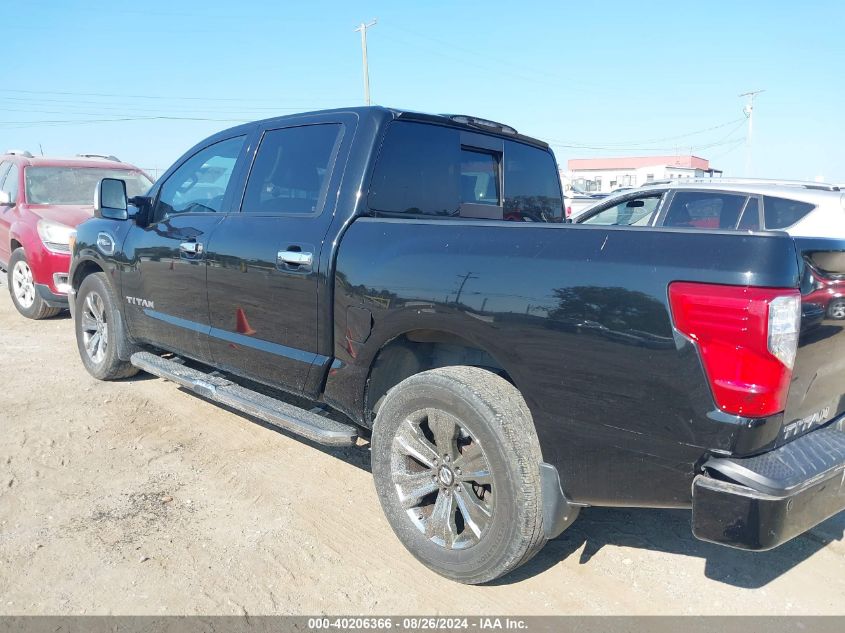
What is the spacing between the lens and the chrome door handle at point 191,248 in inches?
163

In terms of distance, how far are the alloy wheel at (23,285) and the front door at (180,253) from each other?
4057mm

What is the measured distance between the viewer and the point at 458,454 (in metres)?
2.88

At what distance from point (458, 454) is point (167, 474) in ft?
6.44

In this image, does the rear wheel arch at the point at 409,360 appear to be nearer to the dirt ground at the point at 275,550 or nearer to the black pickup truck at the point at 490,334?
the black pickup truck at the point at 490,334

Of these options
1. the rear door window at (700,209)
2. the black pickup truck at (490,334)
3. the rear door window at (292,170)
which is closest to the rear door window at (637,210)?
the rear door window at (700,209)

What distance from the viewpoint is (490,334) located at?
8.72 feet

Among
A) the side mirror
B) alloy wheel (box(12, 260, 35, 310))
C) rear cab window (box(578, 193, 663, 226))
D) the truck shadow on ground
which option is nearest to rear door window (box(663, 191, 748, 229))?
rear cab window (box(578, 193, 663, 226))

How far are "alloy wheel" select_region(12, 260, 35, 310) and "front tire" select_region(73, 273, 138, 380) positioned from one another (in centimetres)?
304

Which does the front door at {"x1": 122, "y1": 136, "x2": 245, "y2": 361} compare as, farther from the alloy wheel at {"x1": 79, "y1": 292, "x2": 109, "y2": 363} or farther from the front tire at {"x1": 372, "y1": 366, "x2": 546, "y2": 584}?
the front tire at {"x1": 372, "y1": 366, "x2": 546, "y2": 584}

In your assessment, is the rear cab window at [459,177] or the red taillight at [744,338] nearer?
the red taillight at [744,338]

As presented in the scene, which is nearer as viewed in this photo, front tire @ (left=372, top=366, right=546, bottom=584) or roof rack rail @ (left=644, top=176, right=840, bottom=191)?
front tire @ (left=372, top=366, right=546, bottom=584)

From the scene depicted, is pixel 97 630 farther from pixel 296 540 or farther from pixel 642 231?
pixel 642 231

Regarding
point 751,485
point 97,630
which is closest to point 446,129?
point 751,485

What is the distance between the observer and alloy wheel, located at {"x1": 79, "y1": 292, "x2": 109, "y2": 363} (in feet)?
17.9
